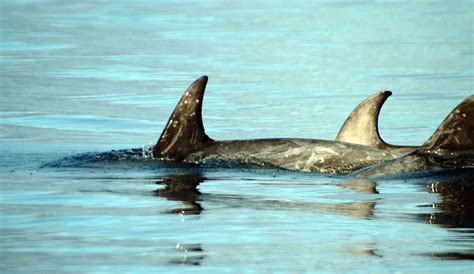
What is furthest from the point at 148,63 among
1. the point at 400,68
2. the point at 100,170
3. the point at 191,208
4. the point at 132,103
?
the point at 191,208

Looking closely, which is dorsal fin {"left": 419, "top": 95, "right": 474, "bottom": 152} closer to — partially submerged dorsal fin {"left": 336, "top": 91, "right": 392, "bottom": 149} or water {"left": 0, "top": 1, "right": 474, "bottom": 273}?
water {"left": 0, "top": 1, "right": 474, "bottom": 273}

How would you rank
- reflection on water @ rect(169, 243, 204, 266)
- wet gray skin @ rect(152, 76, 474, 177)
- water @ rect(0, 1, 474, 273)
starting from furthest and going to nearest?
wet gray skin @ rect(152, 76, 474, 177), water @ rect(0, 1, 474, 273), reflection on water @ rect(169, 243, 204, 266)

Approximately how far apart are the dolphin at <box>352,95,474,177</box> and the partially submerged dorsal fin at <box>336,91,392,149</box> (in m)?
2.38

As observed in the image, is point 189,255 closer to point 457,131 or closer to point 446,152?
point 457,131

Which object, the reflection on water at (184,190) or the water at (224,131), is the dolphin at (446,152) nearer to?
the water at (224,131)

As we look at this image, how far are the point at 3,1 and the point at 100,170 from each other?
41.5m

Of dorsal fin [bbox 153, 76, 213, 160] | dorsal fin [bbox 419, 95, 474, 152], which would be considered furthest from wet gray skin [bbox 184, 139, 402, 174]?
dorsal fin [bbox 419, 95, 474, 152]

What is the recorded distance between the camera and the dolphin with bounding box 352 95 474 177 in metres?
16.5

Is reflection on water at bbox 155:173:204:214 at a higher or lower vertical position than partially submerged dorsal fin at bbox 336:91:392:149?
lower

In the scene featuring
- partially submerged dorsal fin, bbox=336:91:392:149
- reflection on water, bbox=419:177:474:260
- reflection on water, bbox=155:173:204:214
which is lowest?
reflection on water, bbox=155:173:204:214

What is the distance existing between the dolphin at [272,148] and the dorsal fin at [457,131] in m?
1.67

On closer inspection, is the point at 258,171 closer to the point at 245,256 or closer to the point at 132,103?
the point at 245,256

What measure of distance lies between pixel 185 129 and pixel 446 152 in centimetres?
388

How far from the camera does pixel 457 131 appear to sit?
16.7 meters
